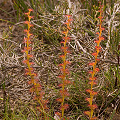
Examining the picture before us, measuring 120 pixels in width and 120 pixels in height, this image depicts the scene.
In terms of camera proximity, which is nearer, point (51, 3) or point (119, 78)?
point (119, 78)

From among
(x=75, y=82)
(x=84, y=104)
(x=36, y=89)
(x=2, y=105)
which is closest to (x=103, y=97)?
(x=84, y=104)

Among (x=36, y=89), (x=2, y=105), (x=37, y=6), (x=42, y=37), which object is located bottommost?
(x=2, y=105)

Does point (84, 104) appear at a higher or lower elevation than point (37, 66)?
lower

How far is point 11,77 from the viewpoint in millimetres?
2246

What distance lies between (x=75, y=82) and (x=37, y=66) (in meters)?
0.38

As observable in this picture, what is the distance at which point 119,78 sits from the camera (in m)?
1.81

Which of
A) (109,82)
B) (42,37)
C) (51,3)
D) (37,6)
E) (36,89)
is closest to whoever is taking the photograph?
(36,89)

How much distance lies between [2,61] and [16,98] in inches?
14.9

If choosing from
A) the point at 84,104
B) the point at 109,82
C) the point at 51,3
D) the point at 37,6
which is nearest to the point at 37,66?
the point at 84,104

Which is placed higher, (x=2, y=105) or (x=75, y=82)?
(x=75, y=82)

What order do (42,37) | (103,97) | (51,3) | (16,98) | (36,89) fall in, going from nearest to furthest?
(36,89) → (103,97) → (16,98) → (42,37) → (51,3)

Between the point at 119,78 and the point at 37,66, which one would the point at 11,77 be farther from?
the point at 119,78

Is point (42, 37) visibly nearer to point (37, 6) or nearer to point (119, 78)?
point (37, 6)

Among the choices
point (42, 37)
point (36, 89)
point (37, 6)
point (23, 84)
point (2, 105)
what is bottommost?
point (2, 105)
